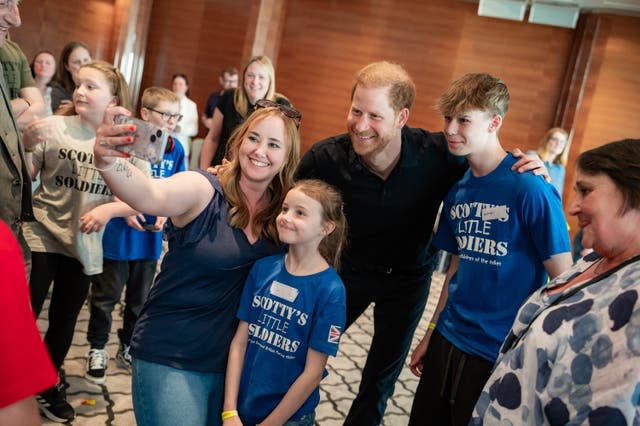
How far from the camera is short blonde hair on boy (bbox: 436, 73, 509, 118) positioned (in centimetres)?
197

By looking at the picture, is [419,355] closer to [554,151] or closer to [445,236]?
[445,236]

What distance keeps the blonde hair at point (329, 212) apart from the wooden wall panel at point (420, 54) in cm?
629

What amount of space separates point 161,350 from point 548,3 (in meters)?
7.41

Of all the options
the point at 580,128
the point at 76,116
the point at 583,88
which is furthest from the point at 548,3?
the point at 76,116

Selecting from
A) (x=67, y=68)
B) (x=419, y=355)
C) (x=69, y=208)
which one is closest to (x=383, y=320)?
(x=419, y=355)

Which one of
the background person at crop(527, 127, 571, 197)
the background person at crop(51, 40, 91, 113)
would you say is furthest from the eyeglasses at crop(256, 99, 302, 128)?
the background person at crop(527, 127, 571, 197)

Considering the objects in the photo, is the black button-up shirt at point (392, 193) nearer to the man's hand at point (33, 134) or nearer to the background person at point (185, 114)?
the man's hand at point (33, 134)

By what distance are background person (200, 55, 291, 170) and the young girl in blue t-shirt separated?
2266 mm

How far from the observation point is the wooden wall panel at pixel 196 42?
8148mm

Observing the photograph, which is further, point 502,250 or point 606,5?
point 606,5

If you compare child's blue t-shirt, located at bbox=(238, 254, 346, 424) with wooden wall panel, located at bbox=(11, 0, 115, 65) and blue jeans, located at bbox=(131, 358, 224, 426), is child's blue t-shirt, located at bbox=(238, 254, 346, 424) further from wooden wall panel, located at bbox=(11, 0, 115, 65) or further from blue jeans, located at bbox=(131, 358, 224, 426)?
wooden wall panel, located at bbox=(11, 0, 115, 65)

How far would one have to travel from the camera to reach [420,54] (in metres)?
7.95

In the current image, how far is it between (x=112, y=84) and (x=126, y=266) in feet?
3.58

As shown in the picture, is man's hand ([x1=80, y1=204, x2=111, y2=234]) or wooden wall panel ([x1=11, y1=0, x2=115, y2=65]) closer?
man's hand ([x1=80, y1=204, x2=111, y2=234])
